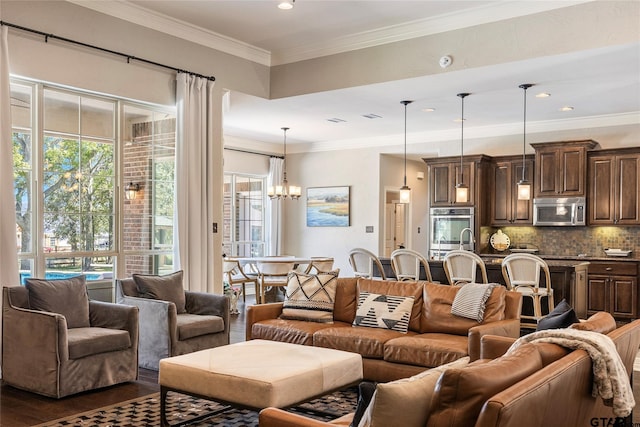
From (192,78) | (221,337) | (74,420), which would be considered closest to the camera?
(74,420)

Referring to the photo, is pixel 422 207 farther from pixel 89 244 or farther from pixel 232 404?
pixel 232 404

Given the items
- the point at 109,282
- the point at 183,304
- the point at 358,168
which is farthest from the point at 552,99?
the point at 109,282

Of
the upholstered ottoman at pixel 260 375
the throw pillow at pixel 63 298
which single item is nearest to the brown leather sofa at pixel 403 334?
the upholstered ottoman at pixel 260 375

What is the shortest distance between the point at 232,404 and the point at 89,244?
9.91 ft

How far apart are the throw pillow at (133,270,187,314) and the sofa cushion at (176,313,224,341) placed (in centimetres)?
15

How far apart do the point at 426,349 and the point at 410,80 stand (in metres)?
3.23

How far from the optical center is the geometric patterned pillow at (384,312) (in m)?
4.75

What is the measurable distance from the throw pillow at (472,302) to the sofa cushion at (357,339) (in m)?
0.43

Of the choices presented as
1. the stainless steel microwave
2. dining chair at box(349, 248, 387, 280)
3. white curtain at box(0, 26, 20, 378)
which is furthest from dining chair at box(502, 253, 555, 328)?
white curtain at box(0, 26, 20, 378)

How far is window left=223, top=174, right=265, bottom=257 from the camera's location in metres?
11.0

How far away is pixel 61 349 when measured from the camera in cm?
422

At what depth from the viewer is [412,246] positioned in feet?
39.0

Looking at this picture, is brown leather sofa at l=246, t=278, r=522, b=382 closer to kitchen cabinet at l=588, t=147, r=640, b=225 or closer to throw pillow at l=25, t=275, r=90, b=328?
throw pillow at l=25, t=275, r=90, b=328

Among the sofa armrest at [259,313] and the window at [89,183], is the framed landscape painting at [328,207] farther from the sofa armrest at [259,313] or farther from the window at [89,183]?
the sofa armrest at [259,313]
